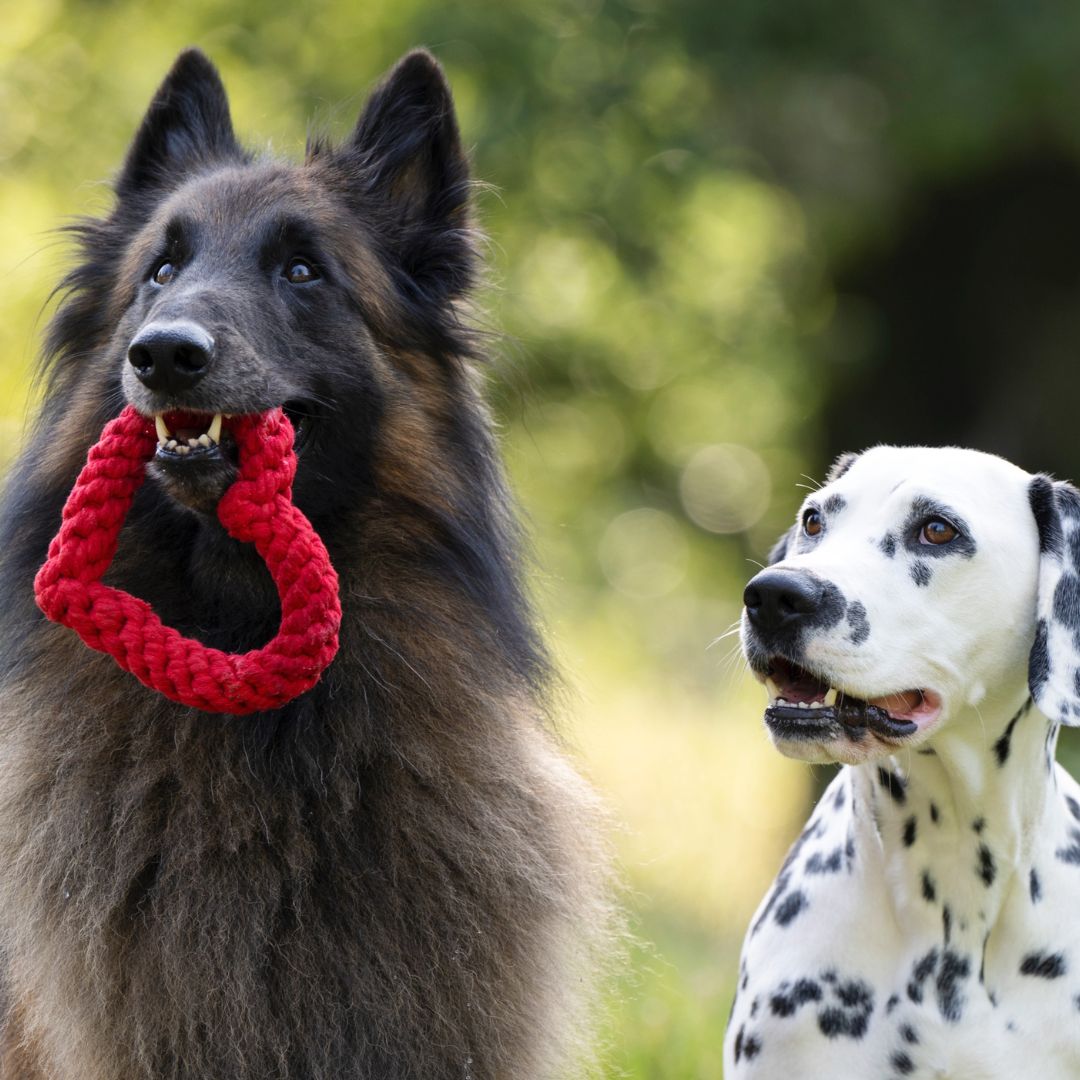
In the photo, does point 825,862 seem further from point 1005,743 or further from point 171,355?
point 171,355

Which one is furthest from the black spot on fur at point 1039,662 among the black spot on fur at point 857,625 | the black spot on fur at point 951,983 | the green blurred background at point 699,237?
the green blurred background at point 699,237

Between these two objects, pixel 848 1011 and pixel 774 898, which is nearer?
pixel 848 1011

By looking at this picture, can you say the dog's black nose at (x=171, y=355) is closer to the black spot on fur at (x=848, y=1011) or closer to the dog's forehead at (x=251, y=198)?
the dog's forehead at (x=251, y=198)

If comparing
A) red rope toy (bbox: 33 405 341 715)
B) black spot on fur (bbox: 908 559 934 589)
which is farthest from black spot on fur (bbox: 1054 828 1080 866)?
red rope toy (bbox: 33 405 341 715)

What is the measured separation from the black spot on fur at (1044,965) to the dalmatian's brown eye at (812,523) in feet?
3.51

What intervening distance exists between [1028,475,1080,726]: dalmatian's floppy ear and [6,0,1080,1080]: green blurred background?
16.6ft

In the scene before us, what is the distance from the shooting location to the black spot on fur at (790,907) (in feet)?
12.2

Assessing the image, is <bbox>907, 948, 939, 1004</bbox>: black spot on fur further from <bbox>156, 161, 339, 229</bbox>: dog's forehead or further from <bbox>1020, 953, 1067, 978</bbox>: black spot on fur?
<bbox>156, 161, 339, 229</bbox>: dog's forehead

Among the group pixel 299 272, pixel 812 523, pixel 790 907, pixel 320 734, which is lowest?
pixel 790 907

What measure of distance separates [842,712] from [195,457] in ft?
5.25

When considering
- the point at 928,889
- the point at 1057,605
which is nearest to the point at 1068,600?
the point at 1057,605

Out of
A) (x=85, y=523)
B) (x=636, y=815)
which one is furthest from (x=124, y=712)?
(x=636, y=815)

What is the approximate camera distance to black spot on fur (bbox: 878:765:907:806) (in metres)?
3.62

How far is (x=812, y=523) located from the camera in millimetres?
3752
